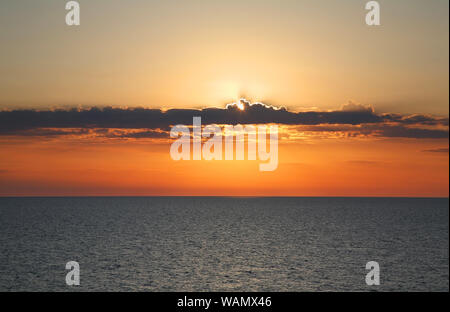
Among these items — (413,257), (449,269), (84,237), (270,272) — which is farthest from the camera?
(84,237)

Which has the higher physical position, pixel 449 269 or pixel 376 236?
pixel 449 269

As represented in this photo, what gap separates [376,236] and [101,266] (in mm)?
79083

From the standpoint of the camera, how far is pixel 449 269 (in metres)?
67.9
